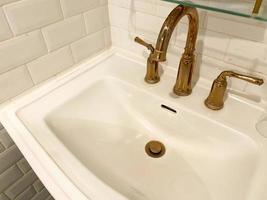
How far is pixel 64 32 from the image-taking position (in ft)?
2.00

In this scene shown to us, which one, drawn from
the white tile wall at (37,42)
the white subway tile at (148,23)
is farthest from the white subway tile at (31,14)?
the white subway tile at (148,23)

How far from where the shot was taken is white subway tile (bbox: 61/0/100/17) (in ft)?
1.90

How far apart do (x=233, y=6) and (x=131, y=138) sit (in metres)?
0.41

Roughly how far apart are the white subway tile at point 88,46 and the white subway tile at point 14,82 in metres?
0.16

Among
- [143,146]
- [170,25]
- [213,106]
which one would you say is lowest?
[143,146]

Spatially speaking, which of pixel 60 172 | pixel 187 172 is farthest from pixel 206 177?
pixel 60 172

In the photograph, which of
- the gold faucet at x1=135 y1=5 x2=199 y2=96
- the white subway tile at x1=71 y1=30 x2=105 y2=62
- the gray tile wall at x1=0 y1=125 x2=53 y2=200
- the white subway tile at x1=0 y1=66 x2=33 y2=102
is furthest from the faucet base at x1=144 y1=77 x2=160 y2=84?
the gray tile wall at x1=0 y1=125 x2=53 y2=200

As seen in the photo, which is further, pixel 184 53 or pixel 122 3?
pixel 122 3

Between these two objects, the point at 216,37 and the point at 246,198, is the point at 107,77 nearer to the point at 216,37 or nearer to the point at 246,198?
the point at 216,37

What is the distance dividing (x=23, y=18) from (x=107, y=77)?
0.88 feet

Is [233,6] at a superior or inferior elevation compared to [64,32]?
superior

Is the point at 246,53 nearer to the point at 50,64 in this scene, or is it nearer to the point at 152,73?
the point at 152,73

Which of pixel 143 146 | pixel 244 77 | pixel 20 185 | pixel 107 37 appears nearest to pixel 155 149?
pixel 143 146

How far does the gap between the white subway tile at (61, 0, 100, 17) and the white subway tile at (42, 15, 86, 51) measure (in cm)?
2
